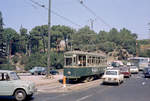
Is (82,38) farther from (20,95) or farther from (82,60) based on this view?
(20,95)

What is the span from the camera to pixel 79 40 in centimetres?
6944

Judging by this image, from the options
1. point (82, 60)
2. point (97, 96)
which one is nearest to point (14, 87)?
point (97, 96)

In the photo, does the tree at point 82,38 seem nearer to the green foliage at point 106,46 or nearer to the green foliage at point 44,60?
the green foliage at point 106,46

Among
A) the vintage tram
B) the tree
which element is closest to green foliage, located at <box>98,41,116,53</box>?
the tree

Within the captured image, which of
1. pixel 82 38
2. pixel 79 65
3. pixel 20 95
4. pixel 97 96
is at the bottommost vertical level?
pixel 97 96

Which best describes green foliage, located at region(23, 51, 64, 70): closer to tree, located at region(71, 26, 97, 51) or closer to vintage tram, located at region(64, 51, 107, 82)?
tree, located at region(71, 26, 97, 51)

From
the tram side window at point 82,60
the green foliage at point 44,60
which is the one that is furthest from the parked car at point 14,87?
the green foliage at point 44,60

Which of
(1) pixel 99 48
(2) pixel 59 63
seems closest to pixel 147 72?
(2) pixel 59 63

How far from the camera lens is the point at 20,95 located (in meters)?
11.8

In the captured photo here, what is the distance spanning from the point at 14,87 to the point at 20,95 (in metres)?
0.54

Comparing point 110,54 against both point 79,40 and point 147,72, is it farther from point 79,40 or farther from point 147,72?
point 147,72

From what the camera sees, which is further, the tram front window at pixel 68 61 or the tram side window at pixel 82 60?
the tram side window at pixel 82 60

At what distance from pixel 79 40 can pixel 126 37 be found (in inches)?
809

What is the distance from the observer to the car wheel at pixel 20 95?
38.8ft
